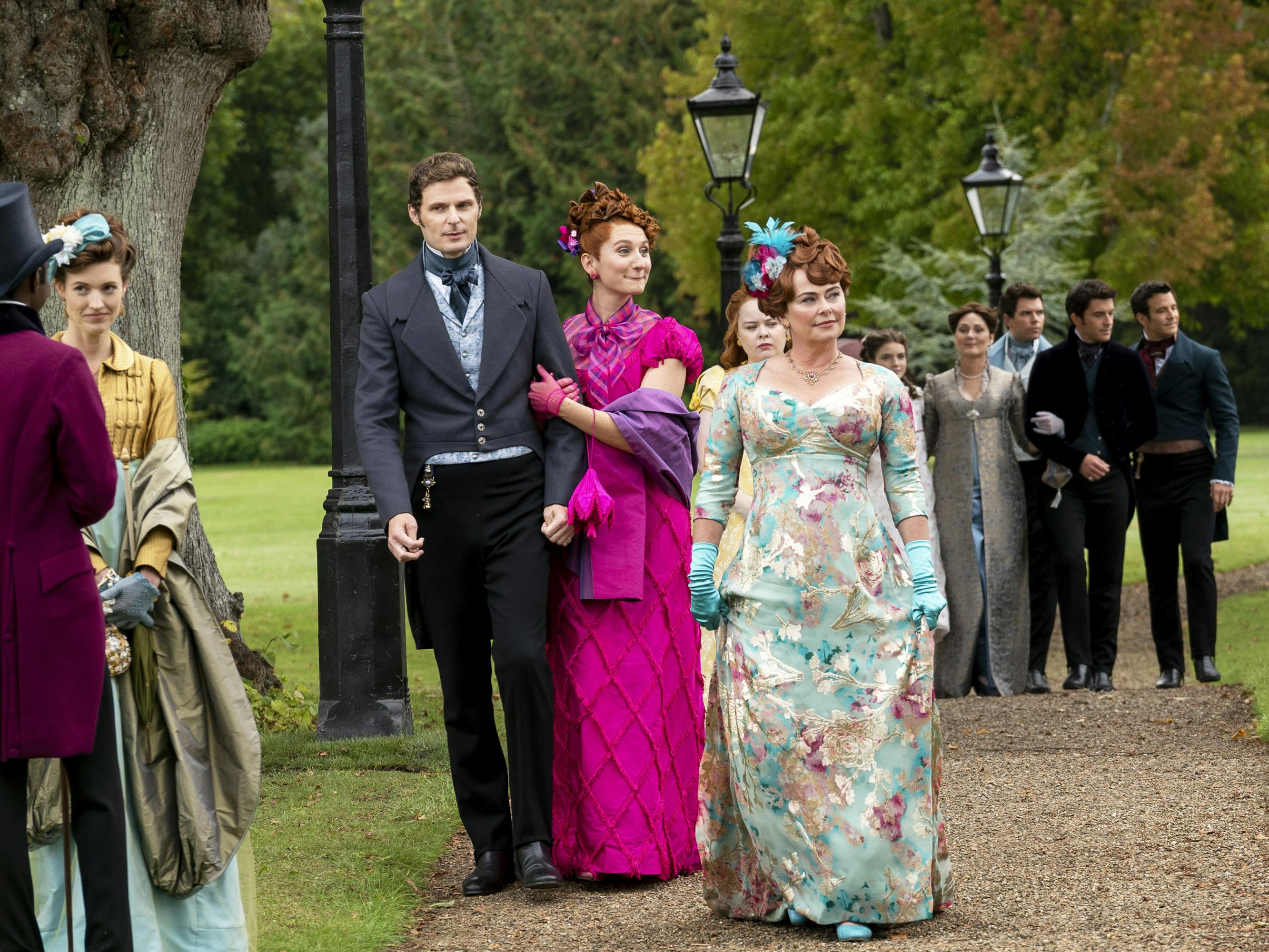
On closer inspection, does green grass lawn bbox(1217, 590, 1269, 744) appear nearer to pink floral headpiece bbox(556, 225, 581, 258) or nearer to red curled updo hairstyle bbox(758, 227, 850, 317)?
red curled updo hairstyle bbox(758, 227, 850, 317)

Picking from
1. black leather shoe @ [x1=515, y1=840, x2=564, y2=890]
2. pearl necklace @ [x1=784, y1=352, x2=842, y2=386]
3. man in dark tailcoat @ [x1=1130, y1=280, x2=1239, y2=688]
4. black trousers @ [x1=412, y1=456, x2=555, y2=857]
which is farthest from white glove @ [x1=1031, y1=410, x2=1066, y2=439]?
black leather shoe @ [x1=515, y1=840, x2=564, y2=890]

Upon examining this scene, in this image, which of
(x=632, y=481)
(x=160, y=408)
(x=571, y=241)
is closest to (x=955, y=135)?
(x=571, y=241)

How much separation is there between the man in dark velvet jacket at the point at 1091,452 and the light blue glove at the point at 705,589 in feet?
15.2

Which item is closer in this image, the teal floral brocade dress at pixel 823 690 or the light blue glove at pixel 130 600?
the light blue glove at pixel 130 600

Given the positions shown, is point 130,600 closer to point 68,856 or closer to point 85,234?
point 68,856

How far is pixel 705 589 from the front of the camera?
478cm

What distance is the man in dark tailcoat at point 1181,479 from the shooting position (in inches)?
354

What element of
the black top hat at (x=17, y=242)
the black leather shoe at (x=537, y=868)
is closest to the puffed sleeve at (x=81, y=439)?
the black top hat at (x=17, y=242)

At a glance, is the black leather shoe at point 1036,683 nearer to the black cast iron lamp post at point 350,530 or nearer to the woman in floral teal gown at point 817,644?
the black cast iron lamp post at point 350,530

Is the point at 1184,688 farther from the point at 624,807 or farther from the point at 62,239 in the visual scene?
the point at 62,239

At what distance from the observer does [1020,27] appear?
89.5 ft

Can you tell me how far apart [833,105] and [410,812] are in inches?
1055

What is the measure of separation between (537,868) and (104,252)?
225cm

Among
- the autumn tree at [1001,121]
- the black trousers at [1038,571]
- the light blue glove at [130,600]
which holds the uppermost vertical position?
the autumn tree at [1001,121]
